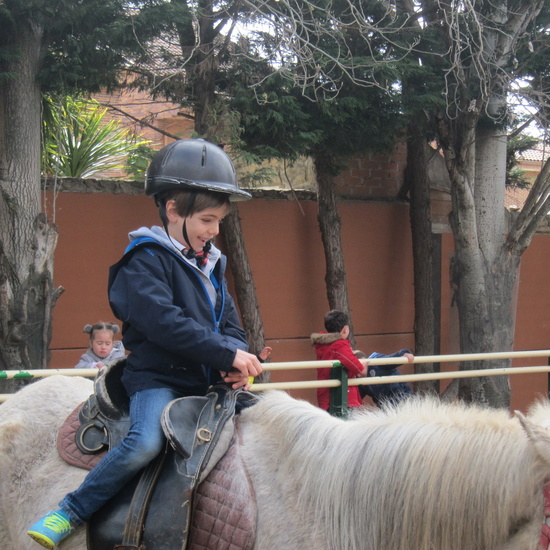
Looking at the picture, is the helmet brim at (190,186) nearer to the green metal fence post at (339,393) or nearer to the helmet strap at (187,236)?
the helmet strap at (187,236)

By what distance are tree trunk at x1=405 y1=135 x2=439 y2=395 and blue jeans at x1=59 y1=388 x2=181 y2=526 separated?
6.10 metres

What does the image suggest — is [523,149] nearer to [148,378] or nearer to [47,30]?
[47,30]

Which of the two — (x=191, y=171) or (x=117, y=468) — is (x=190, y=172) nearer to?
(x=191, y=171)

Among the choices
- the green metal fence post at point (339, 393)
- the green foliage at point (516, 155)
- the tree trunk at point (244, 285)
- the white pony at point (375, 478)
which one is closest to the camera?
the white pony at point (375, 478)

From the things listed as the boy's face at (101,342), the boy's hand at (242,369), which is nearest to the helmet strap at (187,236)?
the boy's hand at (242,369)

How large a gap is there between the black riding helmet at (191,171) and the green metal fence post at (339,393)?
7.04 feet

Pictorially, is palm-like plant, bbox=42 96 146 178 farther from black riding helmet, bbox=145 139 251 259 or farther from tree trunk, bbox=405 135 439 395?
black riding helmet, bbox=145 139 251 259

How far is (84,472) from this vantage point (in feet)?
Result: 7.22

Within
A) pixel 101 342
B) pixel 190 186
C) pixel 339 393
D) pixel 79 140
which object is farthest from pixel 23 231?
pixel 190 186

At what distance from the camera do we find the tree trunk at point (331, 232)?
7148mm

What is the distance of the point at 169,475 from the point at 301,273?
549cm

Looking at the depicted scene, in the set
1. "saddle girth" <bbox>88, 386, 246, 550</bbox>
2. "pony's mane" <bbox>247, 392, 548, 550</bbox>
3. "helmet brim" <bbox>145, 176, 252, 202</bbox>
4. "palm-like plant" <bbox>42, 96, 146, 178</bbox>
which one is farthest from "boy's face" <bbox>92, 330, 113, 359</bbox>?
"pony's mane" <bbox>247, 392, 548, 550</bbox>

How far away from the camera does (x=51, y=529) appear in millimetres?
1978

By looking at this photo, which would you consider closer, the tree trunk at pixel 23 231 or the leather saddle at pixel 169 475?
the leather saddle at pixel 169 475
